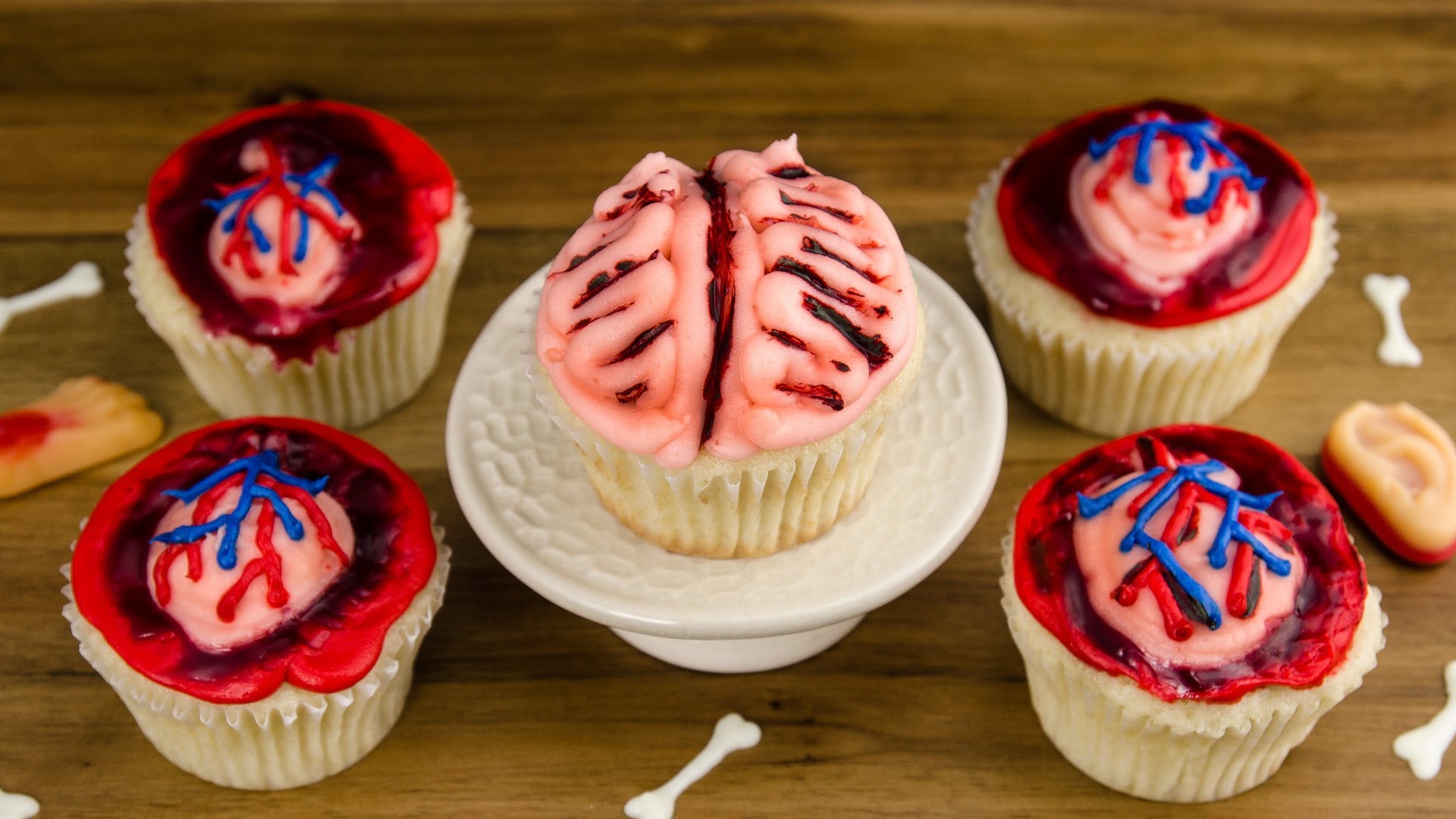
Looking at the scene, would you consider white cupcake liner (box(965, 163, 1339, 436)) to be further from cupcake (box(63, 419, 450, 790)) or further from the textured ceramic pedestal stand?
cupcake (box(63, 419, 450, 790))

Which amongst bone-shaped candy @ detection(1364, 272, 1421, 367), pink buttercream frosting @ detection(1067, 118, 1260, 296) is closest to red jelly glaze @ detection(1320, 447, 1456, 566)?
bone-shaped candy @ detection(1364, 272, 1421, 367)

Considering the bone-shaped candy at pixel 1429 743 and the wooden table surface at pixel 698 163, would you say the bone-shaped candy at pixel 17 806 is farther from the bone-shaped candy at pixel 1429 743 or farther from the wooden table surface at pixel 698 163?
the bone-shaped candy at pixel 1429 743

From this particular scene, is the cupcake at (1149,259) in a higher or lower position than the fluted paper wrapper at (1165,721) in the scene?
higher

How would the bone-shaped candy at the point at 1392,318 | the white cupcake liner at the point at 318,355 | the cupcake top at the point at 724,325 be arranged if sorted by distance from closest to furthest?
the cupcake top at the point at 724,325 → the white cupcake liner at the point at 318,355 → the bone-shaped candy at the point at 1392,318

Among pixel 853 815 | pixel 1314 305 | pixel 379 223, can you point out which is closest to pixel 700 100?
pixel 379 223

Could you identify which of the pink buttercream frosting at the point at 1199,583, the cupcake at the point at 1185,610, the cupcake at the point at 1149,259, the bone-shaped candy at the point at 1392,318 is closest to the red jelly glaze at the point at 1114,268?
the cupcake at the point at 1149,259
